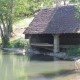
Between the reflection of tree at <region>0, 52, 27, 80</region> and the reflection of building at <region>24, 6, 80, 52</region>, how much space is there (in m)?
3.29

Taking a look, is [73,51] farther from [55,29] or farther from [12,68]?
[12,68]

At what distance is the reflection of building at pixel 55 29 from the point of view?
26.9 metres

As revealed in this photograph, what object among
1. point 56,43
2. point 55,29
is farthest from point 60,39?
point 55,29

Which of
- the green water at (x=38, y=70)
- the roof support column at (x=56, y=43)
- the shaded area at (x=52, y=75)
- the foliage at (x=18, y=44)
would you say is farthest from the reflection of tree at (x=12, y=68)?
the foliage at (x=18, y=44)

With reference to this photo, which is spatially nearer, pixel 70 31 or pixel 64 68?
pixel 64 68

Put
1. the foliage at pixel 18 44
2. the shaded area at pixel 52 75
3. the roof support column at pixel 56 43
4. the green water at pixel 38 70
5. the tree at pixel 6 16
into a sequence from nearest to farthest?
the shaded area at pixel 52 75, the green water at pixel 38 70, the roof support column at pixel 56 43, the foliage at pixel 18 44, the tree at pixel 6 16

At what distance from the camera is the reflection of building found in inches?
1058

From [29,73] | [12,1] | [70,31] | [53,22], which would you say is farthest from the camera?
[12,1]

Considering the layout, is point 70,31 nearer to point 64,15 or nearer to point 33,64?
point 64,15

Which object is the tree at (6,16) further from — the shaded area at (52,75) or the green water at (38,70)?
the shaded area at (52,75)

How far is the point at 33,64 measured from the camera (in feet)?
72.8

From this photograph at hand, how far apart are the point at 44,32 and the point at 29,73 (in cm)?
927

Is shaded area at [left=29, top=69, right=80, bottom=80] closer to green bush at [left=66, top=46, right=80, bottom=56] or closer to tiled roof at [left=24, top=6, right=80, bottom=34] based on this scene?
green bush at [left=66, top=46, right=80, bottom=56]

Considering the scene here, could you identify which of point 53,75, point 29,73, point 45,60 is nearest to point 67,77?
point 53,75
